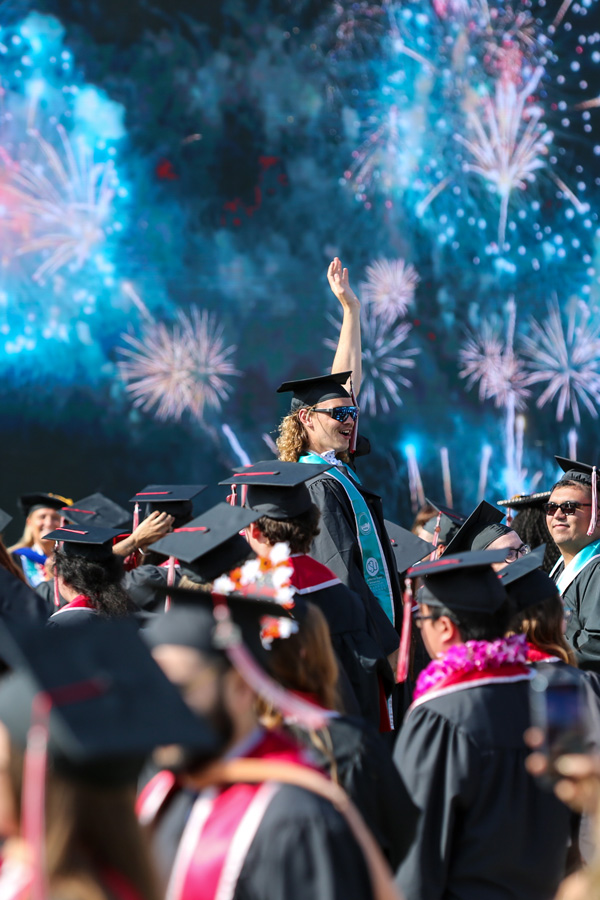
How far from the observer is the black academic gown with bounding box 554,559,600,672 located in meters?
4.77

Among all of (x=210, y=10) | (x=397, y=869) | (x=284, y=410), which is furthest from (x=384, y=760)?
(x=210, y=10)

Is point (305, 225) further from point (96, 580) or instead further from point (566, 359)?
point (96, 580)

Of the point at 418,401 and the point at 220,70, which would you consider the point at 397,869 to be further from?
the point at 220,70

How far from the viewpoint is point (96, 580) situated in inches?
172

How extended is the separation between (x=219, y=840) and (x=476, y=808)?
118 cm

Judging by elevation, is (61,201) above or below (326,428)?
above

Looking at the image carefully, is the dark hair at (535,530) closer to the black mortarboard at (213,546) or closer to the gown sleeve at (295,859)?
the black mortarboard at (213,546)

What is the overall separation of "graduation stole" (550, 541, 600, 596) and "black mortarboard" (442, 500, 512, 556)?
1.36 feet

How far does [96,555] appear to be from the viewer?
14.5 feet

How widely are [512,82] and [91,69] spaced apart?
516cm

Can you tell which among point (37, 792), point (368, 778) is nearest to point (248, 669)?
point (37, 792)

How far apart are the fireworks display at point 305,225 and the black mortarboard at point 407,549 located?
18.6ft

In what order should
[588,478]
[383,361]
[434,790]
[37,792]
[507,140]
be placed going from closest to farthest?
[37,792]
[434,790]
[588,478]
[383,361]
[507,140]

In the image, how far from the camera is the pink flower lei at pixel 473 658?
268 cm
